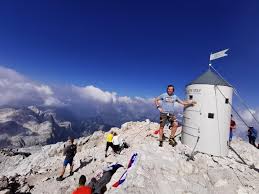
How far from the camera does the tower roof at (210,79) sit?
17203 mm

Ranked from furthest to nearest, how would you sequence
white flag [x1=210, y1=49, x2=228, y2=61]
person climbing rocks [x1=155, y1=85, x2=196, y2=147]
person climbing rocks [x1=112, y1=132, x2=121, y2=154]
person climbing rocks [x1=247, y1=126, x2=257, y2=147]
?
person climbing rocks [x1=247, y1=126, x2=257, y2=147] → person climbing rocks [x1=112, y1=132, x2=121, y2=154] → white flag [x1=210, y1=49, x2=228, y2=61] → person climbing rocks [x1=155, y1=85, x2=196, y2=147]

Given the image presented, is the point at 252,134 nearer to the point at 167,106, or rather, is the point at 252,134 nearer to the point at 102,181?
the point at 167,106

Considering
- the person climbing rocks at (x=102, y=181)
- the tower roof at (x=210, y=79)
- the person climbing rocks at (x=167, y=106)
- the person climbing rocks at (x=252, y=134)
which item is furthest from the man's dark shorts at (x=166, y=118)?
the person climbing rocks at (x=252, y=134)

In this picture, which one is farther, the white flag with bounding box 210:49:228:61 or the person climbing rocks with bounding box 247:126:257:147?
the person climbing rocks with bounding box 247:126:257:147

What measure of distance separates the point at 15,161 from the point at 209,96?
35671 millimetres

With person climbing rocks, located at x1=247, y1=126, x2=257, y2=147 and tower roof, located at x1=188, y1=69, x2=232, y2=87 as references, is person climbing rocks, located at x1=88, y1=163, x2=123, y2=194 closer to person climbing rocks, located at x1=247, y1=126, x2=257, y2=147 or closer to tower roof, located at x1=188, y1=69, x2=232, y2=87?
tower roof, located at x1=188, y1=69, x2=232, y2=87

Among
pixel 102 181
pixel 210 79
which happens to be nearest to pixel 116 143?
pixel 102 181

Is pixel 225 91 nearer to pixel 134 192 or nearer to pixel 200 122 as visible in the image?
pixel 200 122

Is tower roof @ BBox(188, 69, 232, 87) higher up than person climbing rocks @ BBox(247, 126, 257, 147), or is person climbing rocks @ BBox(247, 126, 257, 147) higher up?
tower roof @ BBox(188, 69, 232, 87)

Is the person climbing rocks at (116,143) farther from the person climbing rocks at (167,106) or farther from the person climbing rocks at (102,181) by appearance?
the person climbing rocks at (102,181)

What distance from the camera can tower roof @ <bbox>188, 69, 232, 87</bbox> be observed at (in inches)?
677

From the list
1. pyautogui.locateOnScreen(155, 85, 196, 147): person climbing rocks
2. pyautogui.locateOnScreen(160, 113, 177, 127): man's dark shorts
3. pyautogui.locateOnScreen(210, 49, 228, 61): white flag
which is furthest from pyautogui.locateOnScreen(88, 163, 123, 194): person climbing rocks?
pyautogui.locateOnScreen(210, 49, 228, 61): white flag

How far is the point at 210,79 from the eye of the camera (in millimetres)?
17469

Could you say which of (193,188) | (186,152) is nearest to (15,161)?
(186,152)
